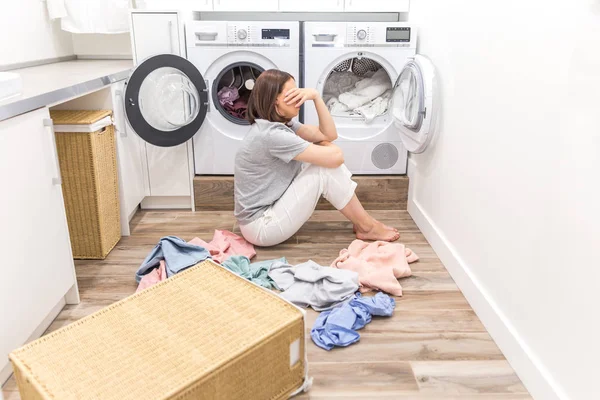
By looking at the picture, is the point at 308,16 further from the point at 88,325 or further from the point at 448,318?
the point at 88,325

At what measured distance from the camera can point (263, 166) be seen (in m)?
2.51

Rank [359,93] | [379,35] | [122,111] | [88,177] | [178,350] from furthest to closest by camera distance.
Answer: [359,93], [379,35], [122,111], [88,177], [178,350]

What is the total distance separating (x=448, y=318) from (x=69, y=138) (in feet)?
5.85

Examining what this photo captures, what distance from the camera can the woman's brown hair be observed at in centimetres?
235

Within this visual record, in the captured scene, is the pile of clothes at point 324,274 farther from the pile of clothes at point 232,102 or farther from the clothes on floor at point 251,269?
the pile of clothes at point 232,102

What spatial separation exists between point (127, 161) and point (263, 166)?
2.62 feet

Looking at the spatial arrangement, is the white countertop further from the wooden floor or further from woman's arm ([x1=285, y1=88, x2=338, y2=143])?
woman's arm ([x1=285, y1=88, x2=338, y2=143])

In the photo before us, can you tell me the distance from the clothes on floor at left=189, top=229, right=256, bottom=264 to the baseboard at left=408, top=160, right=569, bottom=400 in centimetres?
92

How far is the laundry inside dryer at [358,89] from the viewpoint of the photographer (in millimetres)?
3105

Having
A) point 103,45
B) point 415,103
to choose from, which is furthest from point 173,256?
point 103,45

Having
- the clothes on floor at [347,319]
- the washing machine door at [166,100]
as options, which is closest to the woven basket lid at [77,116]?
the washing machine door at [166,100]

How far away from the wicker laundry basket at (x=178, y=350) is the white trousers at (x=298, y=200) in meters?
0.82

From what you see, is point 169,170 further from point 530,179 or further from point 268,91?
point 530,179

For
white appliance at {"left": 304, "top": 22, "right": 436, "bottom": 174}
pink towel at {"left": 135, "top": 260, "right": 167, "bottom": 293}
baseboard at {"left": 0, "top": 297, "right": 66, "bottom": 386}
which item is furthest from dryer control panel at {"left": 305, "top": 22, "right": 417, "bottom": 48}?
baseboard at {"left": 0, "top": 297, "right": 66, "bottom": 386}
